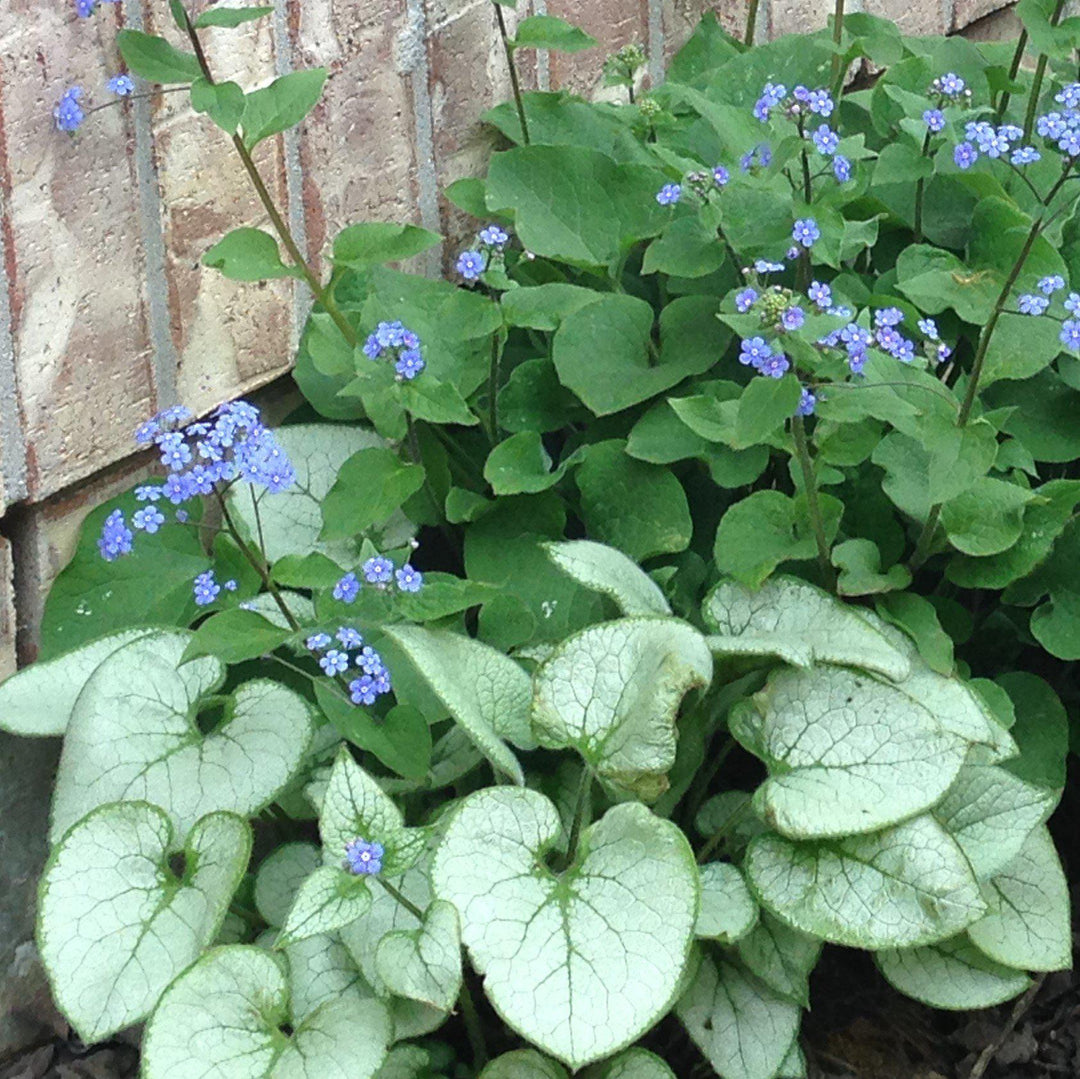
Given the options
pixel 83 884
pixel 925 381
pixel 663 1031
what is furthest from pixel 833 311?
pixel 83 884

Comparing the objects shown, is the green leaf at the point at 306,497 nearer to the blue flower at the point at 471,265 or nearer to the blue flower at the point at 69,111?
the blue flower at the point at 471,265

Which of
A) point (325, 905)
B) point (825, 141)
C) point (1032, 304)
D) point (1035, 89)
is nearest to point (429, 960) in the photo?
point (325, 905)

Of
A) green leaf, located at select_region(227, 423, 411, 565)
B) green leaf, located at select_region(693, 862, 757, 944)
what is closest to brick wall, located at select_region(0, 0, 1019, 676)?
green leaf, located at select_region(227, 423, 411, 565)

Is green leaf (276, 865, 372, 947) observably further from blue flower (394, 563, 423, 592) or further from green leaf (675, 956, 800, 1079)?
Answer: green leaf (675, 956, 800, 1079)

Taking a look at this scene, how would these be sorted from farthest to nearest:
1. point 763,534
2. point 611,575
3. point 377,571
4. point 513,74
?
1. point 513,74
2. point 763,534
3. point 611,575
4. point 377,571

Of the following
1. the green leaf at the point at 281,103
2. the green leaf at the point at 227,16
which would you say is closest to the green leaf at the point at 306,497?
the green leaf at the point at 281,103

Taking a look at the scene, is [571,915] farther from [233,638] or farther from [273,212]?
[273,212]
